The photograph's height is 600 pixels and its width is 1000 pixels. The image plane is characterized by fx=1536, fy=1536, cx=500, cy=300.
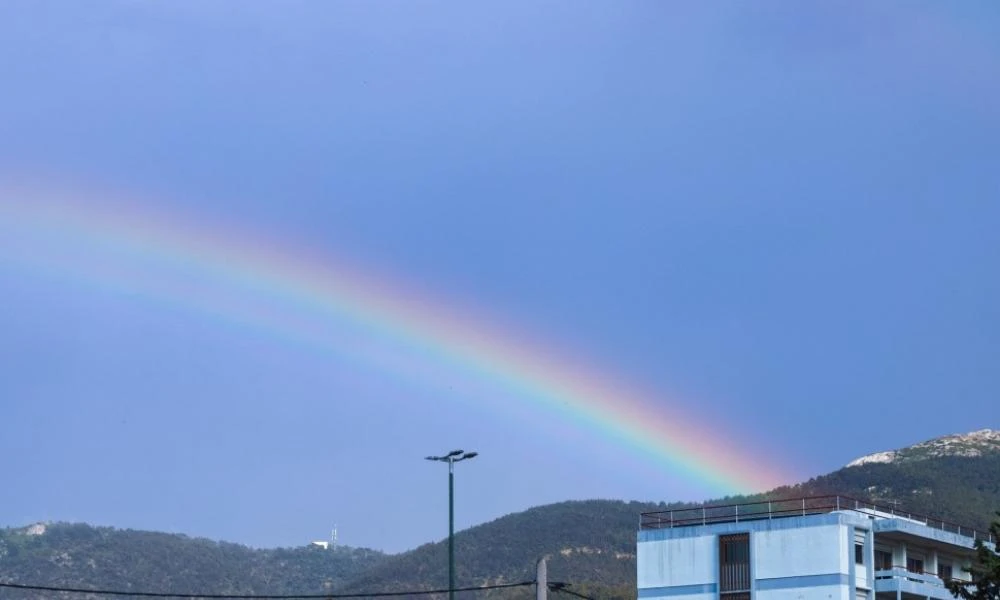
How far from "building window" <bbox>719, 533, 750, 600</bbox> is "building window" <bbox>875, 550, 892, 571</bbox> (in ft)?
22.3

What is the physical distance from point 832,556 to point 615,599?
5696 cm

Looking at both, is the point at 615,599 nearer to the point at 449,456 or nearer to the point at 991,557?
the point at 449,456

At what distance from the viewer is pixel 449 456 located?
74938mm

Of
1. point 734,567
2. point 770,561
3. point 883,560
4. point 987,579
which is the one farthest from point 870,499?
point 987,579

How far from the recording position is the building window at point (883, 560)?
7831 cm

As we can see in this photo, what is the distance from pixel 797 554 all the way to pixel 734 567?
11.6ft

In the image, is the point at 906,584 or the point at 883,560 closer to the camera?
the point at 906,584

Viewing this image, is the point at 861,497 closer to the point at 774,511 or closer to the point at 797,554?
the point at 774,511

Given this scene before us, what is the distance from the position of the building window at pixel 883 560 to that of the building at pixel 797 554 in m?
0.05

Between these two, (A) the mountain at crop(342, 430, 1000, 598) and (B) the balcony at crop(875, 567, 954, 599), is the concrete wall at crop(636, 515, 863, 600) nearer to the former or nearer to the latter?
(B) the balcony at crop(875, 567, 954, 599)

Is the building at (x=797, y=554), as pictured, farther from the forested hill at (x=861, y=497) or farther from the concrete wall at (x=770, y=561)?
the forested hill at (x=861, y=497)

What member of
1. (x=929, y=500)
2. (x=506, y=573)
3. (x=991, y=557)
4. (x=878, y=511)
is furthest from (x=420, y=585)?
(x=991, y=557)

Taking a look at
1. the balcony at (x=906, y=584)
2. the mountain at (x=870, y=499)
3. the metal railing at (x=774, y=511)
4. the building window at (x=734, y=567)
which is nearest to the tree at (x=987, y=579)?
the metal railing at (x=774, y=511)

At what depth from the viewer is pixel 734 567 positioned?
77625 millimetres
